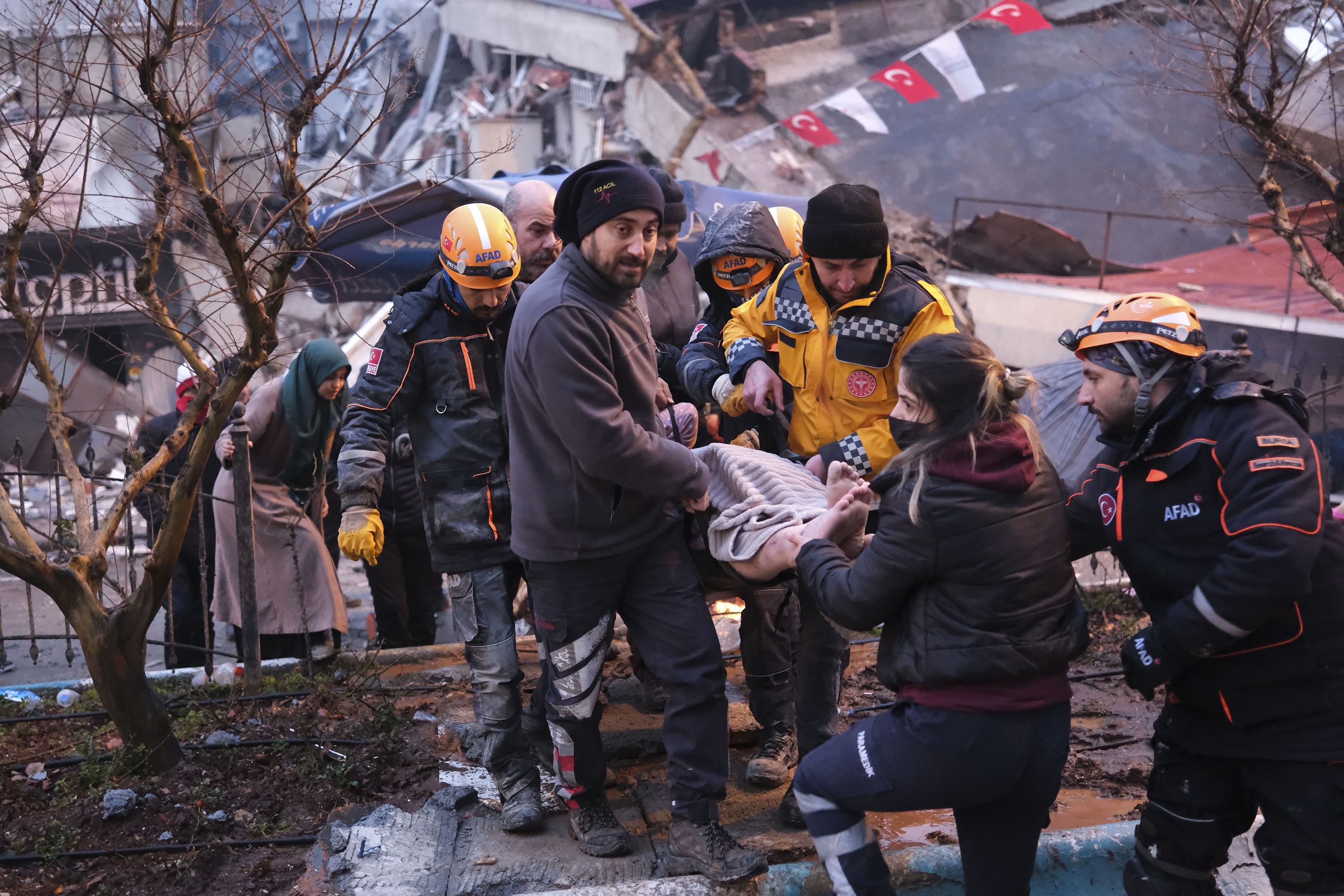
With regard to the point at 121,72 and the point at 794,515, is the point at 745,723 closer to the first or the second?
the point at 794,515

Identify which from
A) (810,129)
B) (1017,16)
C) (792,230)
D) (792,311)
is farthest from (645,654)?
(1017,16)

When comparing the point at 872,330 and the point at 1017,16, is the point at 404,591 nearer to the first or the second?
the point at 872,330

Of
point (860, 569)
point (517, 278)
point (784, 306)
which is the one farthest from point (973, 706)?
point (517, 278)

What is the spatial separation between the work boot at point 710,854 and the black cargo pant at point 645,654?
0.14 ft

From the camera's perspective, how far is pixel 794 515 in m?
3.04

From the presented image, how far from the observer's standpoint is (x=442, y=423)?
12.3ft

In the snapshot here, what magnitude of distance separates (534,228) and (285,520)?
2352 mm

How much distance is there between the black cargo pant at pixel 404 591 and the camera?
5922mm

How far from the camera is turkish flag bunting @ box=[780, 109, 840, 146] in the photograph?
1739 cm

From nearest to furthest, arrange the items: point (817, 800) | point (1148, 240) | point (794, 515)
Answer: point (817, 800) → point (794, 515) → point (1148, 240)

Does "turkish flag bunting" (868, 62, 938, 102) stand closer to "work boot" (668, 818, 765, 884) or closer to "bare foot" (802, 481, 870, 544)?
"bare foot" (802, 481, 870, 544)

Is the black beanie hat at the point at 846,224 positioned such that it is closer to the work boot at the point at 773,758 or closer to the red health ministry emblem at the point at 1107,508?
the red health ministry emblem at the point at 1107,508

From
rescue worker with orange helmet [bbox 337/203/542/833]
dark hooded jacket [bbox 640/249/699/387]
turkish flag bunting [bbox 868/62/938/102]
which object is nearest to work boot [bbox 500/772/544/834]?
rescue worker with orange helmet [bbox 337/203/542/833]

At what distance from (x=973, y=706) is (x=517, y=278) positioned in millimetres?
2678
